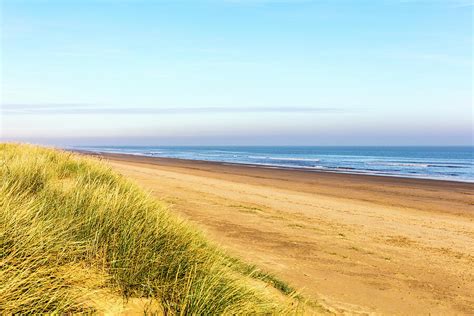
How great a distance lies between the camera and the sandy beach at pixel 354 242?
6.95 meters

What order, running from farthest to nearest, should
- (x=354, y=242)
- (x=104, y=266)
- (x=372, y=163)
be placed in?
1. (x=372, y=163)
2. (x=354, y=242)
3. (x=104, y=266)

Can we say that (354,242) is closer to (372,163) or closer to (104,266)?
(104,266)

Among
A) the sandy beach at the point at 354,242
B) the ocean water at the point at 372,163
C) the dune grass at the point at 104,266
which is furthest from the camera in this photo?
the ocean water at the point at 372,163

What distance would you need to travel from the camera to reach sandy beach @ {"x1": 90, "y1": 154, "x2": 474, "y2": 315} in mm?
6945

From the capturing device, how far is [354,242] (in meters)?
10.5

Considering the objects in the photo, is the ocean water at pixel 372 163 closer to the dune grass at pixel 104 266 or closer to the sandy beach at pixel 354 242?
the sandy beach at pixel 354 242

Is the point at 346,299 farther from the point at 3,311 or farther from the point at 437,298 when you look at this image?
the point at 3,311

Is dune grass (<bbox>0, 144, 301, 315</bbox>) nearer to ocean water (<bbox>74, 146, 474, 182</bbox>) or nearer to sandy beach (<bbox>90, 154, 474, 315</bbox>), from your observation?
sandy beach (<bbox>90, 154, 474, 315</bbox>)

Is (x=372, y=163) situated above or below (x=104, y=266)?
below

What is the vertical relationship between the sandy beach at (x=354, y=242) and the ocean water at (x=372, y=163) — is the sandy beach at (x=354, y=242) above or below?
below

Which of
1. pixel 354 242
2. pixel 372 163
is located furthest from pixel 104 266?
pixel 372 163

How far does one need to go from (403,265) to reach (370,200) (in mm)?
11150

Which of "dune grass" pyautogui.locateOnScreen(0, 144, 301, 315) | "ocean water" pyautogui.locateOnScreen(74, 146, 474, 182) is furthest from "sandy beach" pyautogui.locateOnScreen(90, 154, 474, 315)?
"ocean water" pyautogui.locateOnScreen(74, 146, 474, 182)

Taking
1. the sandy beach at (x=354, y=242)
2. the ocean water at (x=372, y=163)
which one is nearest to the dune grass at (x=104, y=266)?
the sandy beach at (x=354, y=242)
